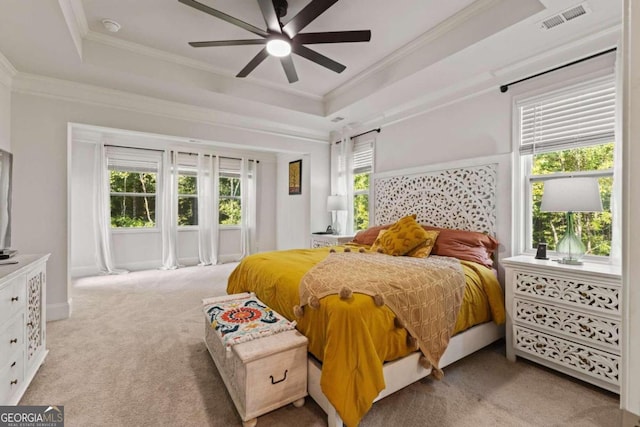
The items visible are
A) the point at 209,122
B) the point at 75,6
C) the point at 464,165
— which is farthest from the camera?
the point at 209,122

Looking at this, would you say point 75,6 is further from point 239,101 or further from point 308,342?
point 308,342

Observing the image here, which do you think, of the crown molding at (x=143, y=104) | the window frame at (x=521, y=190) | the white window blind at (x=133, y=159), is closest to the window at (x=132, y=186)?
the white window blind at (x=133, y=159)

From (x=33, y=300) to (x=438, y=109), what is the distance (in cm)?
419

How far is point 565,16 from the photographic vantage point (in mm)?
2166

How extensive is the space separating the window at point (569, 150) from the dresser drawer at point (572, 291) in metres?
0.71

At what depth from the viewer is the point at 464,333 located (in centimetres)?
226

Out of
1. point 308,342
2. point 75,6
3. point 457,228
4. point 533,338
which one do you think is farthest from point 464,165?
point 75,6

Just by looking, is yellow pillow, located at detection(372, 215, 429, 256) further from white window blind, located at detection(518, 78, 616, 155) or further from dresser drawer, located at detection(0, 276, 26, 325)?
dresser drawer, located at detection(0, 276, 26, 325)

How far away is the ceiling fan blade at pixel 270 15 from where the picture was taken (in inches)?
75.5

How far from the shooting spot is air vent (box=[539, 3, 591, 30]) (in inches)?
81.9

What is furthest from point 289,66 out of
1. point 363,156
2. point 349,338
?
point 363,156

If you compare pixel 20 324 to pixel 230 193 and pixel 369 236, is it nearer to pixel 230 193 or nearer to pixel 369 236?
pixel 369 236

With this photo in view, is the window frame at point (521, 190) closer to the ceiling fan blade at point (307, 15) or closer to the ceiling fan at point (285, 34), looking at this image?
the ceiling fan at point (285, 34)

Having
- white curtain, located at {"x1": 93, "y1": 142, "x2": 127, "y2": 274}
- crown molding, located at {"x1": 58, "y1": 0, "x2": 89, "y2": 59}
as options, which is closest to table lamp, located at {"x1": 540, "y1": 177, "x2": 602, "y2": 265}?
crown molding, located at {"x1": 58, "y1": 0, "x2": 89, "y2": 59}
